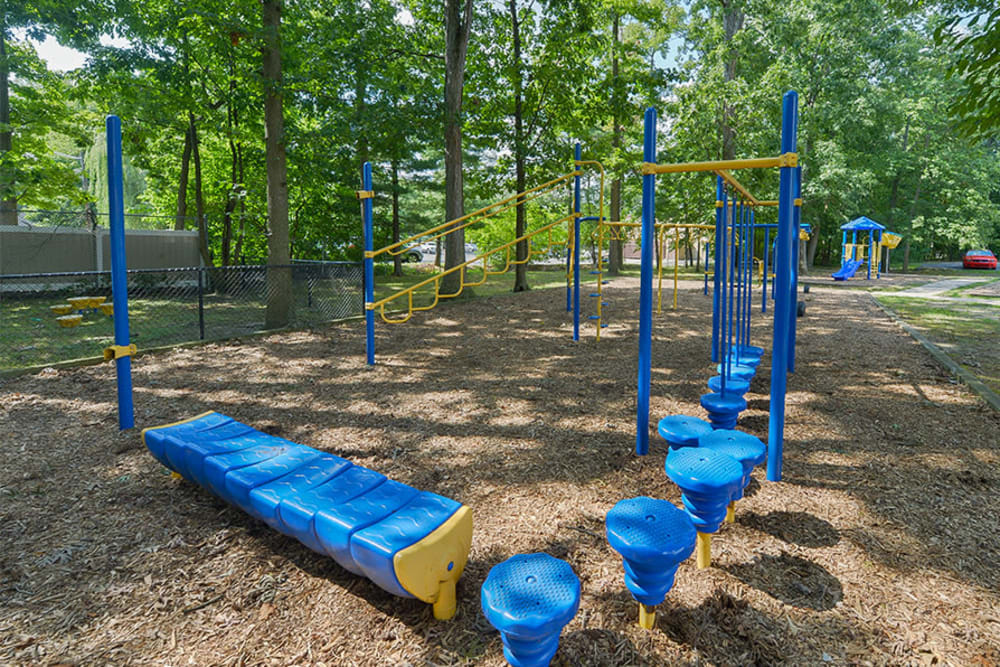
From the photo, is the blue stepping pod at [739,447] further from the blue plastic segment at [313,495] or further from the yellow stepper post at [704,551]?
the blue plastic segment at [313,495]

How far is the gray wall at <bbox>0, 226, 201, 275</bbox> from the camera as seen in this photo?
13594 mm

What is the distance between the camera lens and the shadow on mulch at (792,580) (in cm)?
236

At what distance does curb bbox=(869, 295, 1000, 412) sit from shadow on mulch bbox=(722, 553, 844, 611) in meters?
3.76

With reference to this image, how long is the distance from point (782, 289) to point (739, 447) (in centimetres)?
111

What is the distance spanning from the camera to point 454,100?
500 inches

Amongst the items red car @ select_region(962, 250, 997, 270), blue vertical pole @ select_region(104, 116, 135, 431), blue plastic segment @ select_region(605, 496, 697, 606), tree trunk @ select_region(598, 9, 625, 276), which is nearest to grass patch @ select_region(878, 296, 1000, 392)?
blue plastic segment @ select_region(605, 496, 697, 606)

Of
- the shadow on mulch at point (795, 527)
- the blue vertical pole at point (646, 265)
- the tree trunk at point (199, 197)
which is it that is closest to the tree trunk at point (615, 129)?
the tree trunk at point (199, 197)

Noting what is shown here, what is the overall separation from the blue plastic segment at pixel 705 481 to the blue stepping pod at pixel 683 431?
0.33 meters

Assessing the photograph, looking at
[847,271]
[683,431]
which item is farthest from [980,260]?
[683,431]

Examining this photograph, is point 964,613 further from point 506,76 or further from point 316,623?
point 506,76

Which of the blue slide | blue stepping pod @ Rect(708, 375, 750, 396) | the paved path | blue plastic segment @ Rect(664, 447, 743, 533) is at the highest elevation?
the blue slide

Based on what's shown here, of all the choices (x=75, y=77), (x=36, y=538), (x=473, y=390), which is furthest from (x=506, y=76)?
(x=36, y=538)

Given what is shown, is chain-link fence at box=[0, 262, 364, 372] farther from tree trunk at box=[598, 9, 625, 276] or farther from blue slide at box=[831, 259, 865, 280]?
blue slide at box=[831, 259, 865, 280]

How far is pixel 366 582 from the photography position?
2.55 m
